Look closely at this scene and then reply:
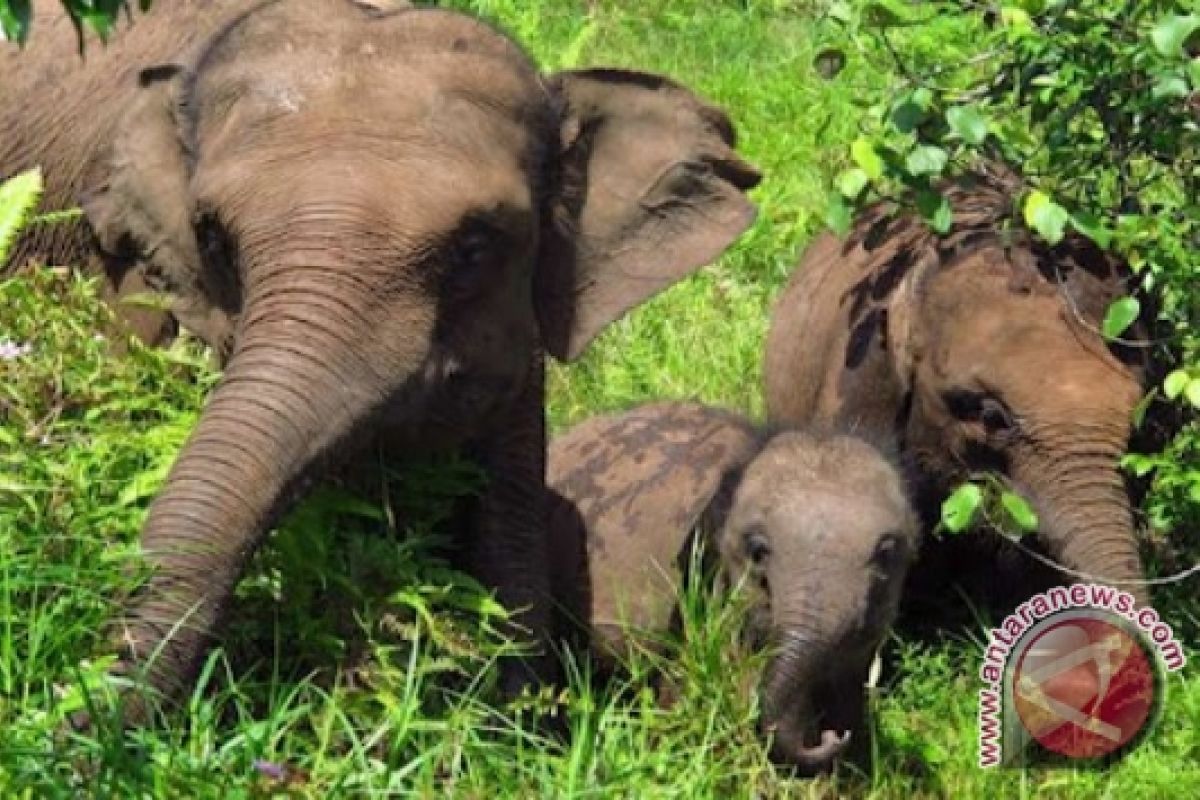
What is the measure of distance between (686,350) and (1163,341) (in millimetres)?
2839

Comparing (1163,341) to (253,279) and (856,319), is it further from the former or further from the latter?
(253,279)

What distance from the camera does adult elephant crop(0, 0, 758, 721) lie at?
577 centimetres

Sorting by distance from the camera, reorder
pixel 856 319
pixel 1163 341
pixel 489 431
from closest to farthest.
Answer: pixel 489 431 → pixel 1163 341 → pixel 856 319

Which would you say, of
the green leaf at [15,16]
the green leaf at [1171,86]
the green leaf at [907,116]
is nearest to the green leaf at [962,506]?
the green leaf at [907,116]

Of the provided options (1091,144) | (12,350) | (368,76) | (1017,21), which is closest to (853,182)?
(1017,21)

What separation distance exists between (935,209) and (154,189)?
2.04m

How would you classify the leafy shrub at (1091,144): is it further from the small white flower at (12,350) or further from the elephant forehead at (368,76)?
the small white flower at (12,350)

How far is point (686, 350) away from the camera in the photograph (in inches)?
399

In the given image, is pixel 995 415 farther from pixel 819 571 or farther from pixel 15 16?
pixel 15 16

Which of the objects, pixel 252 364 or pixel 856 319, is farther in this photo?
pixel 856 319

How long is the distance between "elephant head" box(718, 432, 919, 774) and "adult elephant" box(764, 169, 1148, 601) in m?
0.57

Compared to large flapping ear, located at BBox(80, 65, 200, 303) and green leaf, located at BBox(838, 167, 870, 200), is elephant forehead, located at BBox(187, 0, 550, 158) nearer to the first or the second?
large flapping ear, located at BBox(80, 65, 200, 303)

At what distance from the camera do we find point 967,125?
284 inches

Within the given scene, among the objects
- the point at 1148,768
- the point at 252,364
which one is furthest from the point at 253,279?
the point at 1148,768
